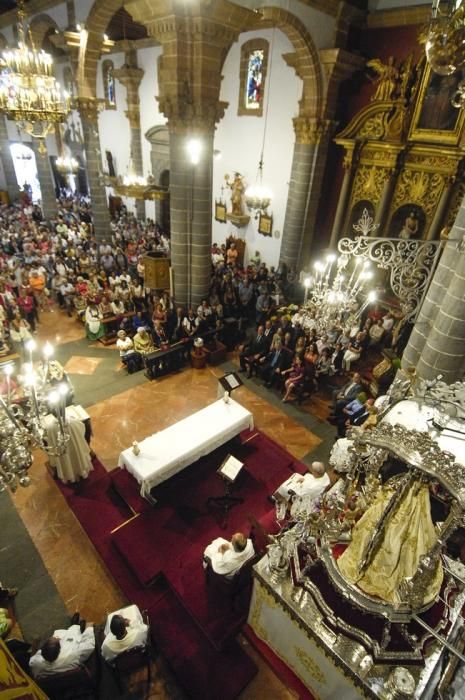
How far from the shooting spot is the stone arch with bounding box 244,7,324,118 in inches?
366

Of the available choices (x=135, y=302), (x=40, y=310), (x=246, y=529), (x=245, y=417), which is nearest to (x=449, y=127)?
(x=245, y=417)

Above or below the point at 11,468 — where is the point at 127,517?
below

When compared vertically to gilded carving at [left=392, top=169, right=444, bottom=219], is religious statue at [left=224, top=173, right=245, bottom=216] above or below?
below

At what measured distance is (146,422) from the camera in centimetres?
766

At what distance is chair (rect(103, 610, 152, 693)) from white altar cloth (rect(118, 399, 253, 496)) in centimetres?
190

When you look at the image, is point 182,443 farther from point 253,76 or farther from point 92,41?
point 253,76

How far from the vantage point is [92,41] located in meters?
10.9

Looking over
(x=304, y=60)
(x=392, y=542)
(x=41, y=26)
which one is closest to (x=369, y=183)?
(x=304, y=60)

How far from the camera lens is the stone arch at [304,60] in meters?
9.30

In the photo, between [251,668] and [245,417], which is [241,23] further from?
[251,668]

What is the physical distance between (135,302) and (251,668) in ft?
30.4

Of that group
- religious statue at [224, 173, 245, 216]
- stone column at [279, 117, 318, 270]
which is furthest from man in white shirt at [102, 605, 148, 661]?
religious statue at [224, 173, 245, 216]

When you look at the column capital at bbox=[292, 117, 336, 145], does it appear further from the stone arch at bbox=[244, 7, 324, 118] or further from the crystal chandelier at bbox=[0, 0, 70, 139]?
the crystal chandelier at bbox=[0, 0, 70, 139]

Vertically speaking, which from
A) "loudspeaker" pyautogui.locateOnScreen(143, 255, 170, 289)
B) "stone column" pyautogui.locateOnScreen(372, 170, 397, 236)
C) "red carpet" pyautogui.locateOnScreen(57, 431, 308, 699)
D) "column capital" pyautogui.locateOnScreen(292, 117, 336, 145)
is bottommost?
"red carpet" pyautogui.locateOnScreen(57, 431, 308, 699)
